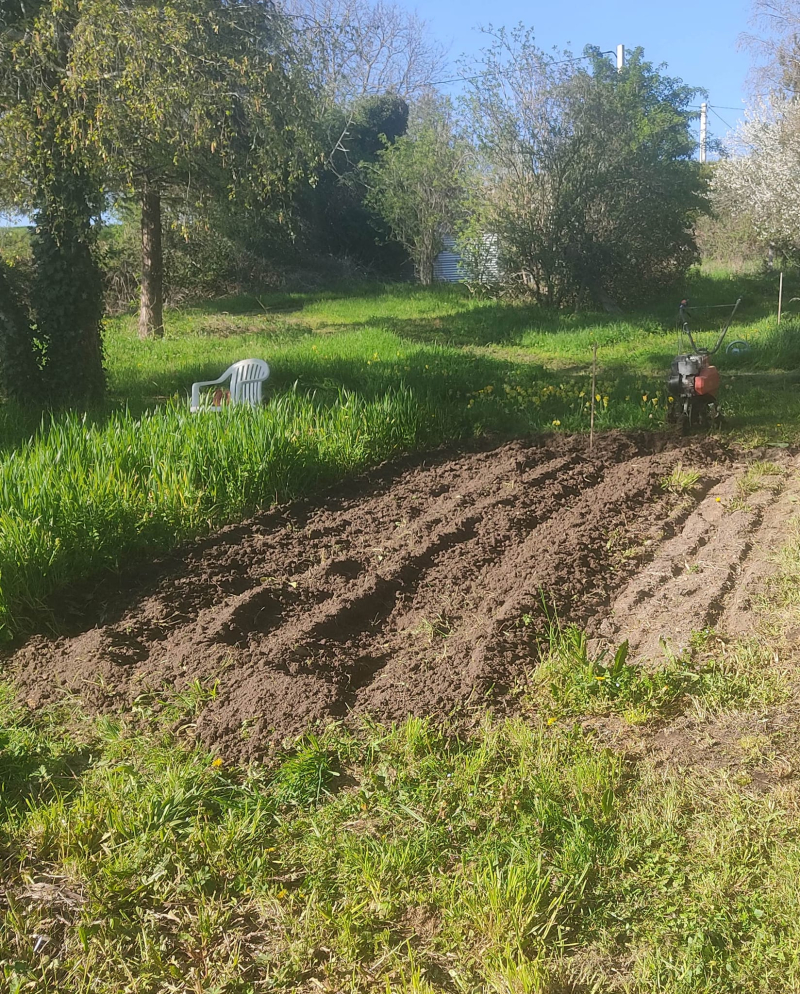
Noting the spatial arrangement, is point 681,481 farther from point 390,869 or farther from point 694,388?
point 390,869

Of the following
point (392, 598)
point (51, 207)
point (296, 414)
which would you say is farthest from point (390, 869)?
point (51, 207)

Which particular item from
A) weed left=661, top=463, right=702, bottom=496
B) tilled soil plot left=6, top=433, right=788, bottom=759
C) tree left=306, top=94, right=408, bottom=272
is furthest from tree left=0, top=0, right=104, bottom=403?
tree left=306, top=94, right=408, bottom=272

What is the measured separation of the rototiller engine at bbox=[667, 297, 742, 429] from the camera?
632 centimetres

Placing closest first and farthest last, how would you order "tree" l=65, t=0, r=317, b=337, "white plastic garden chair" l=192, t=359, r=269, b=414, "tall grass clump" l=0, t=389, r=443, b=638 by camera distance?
"tall grass clump" l=0, t=389, r=443, b=638 → "tree" l=65, t=0, r=317, b=337 → "white plastic garden chair" l=192, t=359, r=269, b=414

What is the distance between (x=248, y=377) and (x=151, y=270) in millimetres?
7397

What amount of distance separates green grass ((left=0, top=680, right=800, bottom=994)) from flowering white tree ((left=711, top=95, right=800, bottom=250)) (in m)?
16.2

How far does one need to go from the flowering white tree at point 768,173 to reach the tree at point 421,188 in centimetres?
683

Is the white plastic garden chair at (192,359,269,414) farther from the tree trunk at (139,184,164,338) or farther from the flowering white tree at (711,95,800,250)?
the flowering white tree at (711,95,800,250)

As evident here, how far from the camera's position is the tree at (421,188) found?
856 inches

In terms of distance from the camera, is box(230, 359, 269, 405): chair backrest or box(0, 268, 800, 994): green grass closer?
box(0, 268, 800, 994): green grass

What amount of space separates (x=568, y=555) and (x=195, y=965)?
8.86 feet

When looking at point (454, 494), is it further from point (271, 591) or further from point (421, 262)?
point (421, 262)

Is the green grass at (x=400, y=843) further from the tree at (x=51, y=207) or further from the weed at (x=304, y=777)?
the tree at (x=51, y=207)

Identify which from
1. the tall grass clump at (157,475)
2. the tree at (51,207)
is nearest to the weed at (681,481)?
the tall grass clump at (157,475)
